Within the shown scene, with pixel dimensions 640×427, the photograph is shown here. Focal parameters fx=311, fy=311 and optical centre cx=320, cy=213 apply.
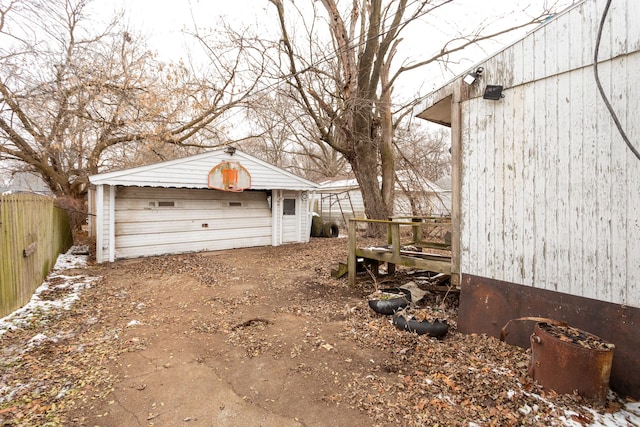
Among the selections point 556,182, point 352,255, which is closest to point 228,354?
point 352,255

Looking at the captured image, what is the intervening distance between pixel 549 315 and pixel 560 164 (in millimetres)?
1502

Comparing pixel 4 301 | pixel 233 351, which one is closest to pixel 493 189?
pixel 233 351

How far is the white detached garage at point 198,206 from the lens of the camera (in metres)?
8.14

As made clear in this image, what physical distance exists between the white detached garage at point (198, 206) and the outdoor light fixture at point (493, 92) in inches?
298

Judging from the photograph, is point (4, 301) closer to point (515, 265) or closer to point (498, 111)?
point (515, 265)

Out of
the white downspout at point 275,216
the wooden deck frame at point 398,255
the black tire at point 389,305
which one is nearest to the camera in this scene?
the black tire at point 389,305

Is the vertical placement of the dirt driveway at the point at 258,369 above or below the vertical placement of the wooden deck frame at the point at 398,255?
below

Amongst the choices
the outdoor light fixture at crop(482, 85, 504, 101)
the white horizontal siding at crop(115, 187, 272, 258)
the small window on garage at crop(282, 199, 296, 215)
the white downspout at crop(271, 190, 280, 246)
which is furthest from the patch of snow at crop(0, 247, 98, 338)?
the outdoor light fixture at crop(482, 85, 504, 101)

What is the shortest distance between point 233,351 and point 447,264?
116 inches

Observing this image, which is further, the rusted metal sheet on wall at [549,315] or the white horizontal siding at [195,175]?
the white horizontal siding at [195,175]

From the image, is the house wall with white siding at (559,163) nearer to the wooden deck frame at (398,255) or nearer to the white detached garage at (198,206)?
the wooden deck frame at (398,255)

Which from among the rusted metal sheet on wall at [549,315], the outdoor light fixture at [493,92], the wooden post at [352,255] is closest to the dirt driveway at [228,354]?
the wooden post at [352,255]

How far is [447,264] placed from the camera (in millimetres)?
4266

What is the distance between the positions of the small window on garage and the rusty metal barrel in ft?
30.4
